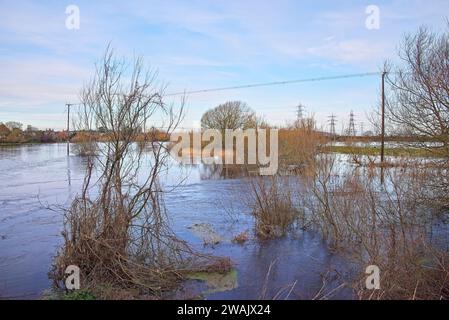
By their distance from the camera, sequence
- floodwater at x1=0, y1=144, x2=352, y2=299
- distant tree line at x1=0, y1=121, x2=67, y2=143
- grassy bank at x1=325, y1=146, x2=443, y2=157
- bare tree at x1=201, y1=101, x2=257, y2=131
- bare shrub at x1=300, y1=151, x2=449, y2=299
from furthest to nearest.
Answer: distant tree line at x1=0, y1=121, x2=67, y2=143, bare tree at x1=201, y1=101, x2=257, y2=131, grassy bank at x1=325, y1=146, x2=443, y2=157, floodwater at x1=0, y1=144, x2=352, y2=299, bare shrub at x1=300, y1=151, x2=449, y2=299

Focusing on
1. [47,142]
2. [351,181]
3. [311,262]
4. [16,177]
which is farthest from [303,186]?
[47,142]

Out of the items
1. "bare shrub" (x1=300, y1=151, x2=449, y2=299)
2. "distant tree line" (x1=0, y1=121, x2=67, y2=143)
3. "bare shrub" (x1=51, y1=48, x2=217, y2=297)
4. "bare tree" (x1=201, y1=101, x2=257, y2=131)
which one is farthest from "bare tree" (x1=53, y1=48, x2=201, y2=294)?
"distant tree line" (x1=0, y1=121, x2=67, y2=143)

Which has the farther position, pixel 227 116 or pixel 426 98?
pixel 227 116

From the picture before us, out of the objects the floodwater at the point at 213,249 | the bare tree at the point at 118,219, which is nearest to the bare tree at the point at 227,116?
the floodwater at the point at 213,249

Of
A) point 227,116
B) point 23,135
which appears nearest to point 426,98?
point 227,116

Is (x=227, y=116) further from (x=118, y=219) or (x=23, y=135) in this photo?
(x=23, y=135)

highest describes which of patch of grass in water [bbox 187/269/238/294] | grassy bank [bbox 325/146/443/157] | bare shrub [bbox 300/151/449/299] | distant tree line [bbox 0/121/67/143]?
distant tree line [bbox 0/121/67/143]

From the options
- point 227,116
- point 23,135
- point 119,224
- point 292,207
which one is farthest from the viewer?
point 23,135

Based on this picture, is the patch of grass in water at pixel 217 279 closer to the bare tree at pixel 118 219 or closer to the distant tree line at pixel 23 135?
the bare tree at pixel 118 219

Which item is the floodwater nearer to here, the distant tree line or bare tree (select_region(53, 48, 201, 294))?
bare tree (select_region(53, 48, 201, 294))
